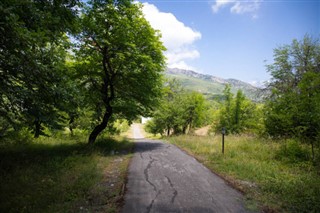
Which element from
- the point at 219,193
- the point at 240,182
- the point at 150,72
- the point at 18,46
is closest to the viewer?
the point at 18,46

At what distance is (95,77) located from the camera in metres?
13.6

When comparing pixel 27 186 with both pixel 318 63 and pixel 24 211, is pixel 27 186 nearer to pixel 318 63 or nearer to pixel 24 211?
pixel 24 211

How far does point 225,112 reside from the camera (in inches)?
1109

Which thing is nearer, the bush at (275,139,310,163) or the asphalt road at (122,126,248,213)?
the asphalt road at (122,126,248,213)

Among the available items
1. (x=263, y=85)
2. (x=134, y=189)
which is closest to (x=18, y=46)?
(x=134, y=189)

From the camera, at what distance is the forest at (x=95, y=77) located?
512 cm

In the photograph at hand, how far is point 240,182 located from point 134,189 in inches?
146

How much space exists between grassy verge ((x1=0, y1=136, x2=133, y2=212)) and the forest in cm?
35

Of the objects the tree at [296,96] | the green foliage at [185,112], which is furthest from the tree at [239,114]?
the tree at [296,96]

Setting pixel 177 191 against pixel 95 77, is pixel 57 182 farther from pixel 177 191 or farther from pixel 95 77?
pixel 95 77

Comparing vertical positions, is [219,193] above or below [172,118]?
below

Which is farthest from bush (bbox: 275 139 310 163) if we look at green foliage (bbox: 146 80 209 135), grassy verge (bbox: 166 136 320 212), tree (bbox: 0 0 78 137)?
green foliage (bbox: 146 80 209 135)

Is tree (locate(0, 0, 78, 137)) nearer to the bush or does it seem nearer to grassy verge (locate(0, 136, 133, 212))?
grassy verge (locate(0, 136, 133, 212))

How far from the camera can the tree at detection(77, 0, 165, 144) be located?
1123cm
